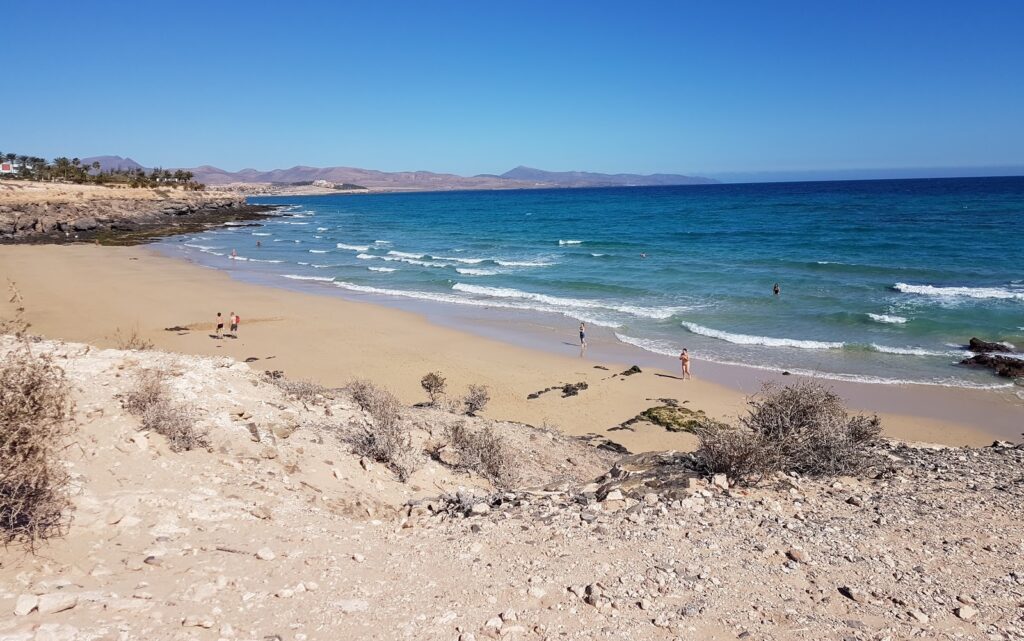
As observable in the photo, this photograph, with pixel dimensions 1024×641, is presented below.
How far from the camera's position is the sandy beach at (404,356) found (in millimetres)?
13570

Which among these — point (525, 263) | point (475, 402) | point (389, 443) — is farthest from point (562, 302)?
point (389, 443)

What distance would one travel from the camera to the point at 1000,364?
16.6 m

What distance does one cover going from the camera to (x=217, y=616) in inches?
166

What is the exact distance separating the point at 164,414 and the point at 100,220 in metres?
62.5

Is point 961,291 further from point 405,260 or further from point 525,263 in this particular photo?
point 405,260

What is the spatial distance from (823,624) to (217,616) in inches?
164

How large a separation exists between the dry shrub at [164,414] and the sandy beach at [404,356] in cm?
698

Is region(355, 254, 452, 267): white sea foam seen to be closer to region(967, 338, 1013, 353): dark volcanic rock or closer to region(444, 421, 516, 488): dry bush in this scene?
region(967, 338, 1013, 353): dark volcanic rock

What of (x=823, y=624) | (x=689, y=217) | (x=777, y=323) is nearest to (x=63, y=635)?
(x=823, y=624)

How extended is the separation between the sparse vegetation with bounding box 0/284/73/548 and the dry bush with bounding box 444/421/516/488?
458 cm

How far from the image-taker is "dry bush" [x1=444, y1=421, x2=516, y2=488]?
8281 millimetres

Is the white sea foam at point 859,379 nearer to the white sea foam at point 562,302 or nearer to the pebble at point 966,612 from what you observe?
the white sea foam at point 562,302

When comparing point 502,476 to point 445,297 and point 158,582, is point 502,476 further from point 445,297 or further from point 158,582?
point 445,297

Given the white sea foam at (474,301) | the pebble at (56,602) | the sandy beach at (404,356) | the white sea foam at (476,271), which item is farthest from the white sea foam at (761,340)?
the pebble at (56,602)
